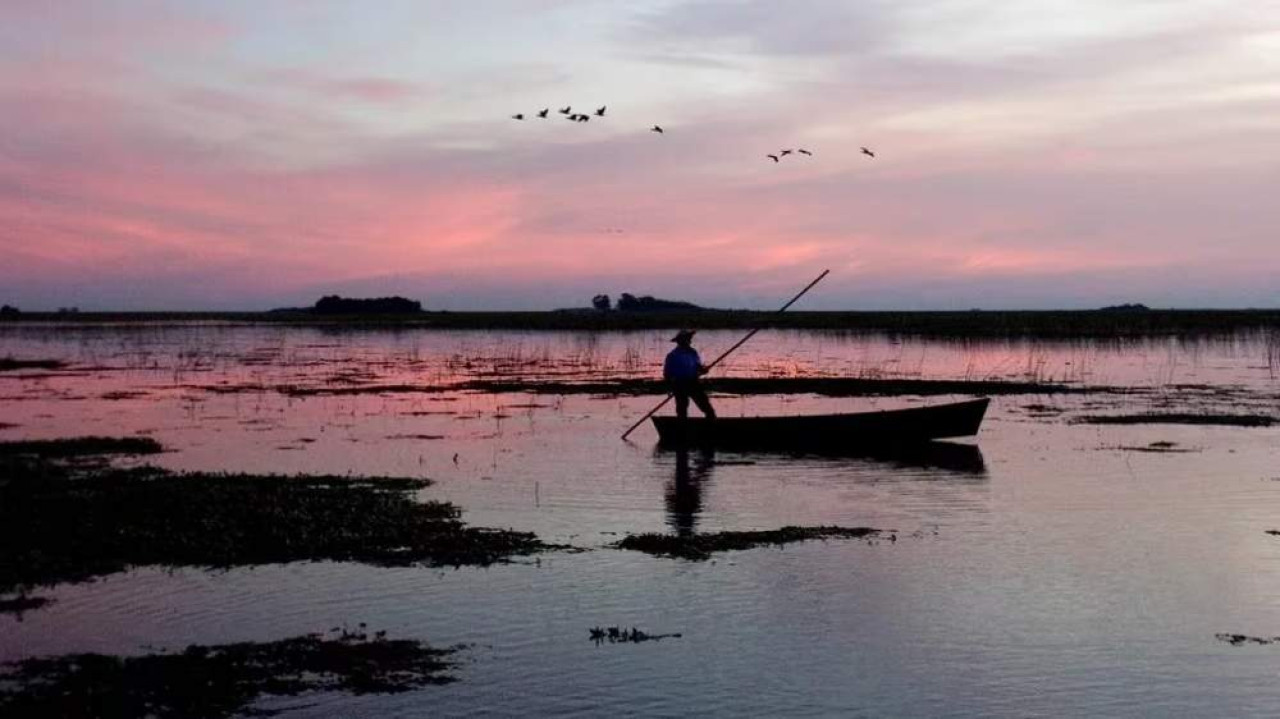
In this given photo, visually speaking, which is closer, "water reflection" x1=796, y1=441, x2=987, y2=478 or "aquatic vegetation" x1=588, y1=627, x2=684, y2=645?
"aquatic vegetation" x1=588, y1=627, x2=684, y2=645

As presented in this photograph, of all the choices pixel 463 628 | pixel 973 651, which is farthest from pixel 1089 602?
pixel 463 628

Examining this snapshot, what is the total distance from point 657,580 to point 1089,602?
373 cm

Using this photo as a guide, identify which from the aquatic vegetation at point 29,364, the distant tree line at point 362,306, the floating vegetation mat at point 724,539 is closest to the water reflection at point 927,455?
the floating vegetation mat at point 724,539

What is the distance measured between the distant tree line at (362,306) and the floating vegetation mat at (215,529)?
146933mm

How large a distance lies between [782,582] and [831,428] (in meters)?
11.1

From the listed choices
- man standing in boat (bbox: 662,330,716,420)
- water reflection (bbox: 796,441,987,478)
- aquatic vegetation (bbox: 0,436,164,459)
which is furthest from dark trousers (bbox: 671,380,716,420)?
aquatic vegetation (bbox: 0,436,164,459)

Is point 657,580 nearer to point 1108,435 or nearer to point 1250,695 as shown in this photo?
point 1250,695

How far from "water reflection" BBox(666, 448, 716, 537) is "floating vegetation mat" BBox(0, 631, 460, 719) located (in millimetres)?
5460

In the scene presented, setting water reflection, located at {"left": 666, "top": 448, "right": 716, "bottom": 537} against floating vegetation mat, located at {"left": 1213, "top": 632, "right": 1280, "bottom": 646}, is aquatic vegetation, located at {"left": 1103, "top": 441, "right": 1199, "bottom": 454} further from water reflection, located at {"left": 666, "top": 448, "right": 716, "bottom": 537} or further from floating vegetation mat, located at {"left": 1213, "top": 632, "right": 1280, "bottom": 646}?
floating vegetation mat, located at {"left": 1213, "top": 632, "right": 1280, "bottom": 646}

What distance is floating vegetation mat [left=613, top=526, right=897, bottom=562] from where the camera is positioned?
45.1 ft

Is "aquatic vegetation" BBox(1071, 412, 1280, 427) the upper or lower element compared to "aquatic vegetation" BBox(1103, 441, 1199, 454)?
upper

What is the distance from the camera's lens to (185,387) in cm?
3825

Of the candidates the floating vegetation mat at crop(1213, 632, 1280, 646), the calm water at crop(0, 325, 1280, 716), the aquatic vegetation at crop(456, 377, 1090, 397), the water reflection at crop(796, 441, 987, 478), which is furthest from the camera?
the aquatic vegetation at crop(456, 377, 1090, 397)

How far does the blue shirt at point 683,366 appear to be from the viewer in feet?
80.8
